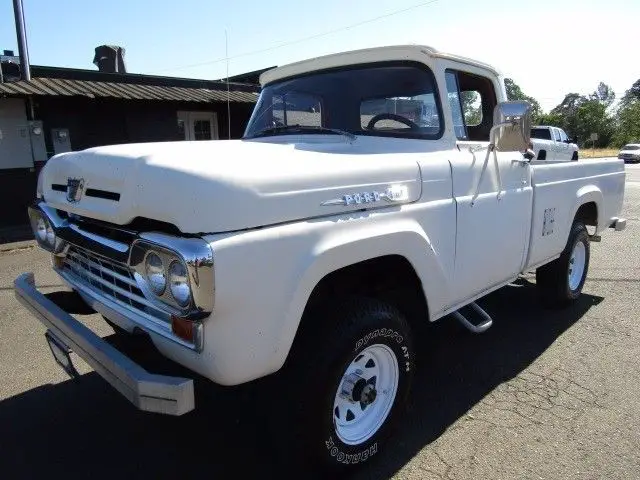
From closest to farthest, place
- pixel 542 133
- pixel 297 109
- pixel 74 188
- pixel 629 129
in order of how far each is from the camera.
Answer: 1. pixel 74 188
2. pixel 297 109
3. pixel 542 133
4. pixel 629 129

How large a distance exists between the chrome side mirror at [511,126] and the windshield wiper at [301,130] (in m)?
0.92

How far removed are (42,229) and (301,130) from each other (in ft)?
5.65

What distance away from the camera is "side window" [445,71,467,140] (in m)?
3.26

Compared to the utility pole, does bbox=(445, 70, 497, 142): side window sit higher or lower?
lower

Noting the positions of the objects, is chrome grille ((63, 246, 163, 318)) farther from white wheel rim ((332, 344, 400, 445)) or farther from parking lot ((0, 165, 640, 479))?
white wheel rim ((332, 344, 400, 445))

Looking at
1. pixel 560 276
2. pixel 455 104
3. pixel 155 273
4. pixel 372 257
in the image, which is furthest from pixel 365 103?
pixel 560 276

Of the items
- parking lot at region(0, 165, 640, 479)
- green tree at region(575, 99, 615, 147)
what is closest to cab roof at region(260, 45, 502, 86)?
parking lot at region(0, 165, 640, 479)

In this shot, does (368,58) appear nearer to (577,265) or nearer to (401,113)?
(401,113)

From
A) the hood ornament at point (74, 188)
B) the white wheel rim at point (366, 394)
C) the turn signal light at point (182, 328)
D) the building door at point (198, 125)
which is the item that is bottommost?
the white wheel rim at point (366, 394)

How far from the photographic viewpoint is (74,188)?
94.1 inches

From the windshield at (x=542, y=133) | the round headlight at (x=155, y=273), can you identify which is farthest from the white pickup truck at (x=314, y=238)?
the windshield at (x=542, y=133)

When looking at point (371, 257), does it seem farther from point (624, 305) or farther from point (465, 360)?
point (624, 305)

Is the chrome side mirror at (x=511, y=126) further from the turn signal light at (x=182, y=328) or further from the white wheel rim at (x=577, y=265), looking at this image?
the turn signal light at (x=182, y=328)

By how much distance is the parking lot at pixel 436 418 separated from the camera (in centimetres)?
255
